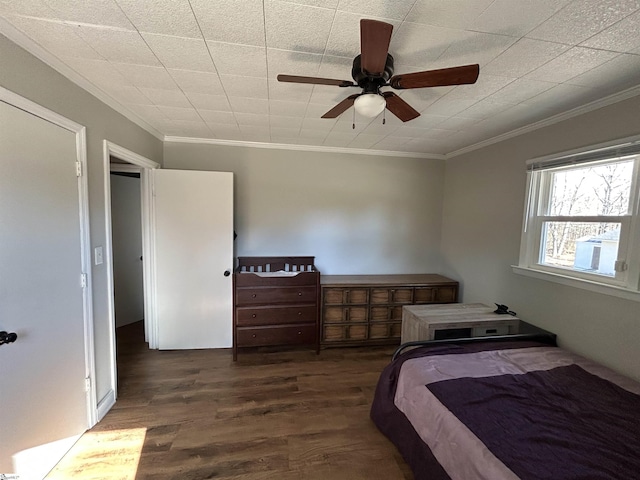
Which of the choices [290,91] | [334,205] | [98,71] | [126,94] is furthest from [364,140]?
[98,71]

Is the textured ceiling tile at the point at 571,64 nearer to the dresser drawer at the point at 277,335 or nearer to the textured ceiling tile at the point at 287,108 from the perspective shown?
the textured ceiling tile at the point at 287,108

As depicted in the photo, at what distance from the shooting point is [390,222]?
384 cm

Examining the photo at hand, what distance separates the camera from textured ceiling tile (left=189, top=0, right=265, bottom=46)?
120cm

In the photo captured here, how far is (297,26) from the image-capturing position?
132 centimetres

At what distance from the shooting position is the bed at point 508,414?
115 centimetres

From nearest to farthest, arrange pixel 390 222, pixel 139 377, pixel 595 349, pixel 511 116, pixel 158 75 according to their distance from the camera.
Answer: pixel 158 75, pixel 595 349, pixel 511 116, pixel 139 377, pixel 390 222

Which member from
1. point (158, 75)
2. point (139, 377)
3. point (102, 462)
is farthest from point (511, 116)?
point (139, 377)

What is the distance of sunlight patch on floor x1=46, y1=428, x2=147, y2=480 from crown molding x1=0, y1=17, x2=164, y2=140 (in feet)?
7.85

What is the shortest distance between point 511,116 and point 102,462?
3919 millimetres

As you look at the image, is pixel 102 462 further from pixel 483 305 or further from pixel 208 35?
pixel 483 305

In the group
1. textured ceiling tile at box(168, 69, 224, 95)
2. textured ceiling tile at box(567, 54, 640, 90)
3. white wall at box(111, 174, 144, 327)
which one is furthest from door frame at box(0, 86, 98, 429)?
textured ceiling tile at box(567, 54, 640, 90)

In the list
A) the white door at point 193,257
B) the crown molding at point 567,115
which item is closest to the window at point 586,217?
the crown molding at point 567,115

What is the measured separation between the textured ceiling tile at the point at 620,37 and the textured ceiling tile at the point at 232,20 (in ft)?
5.26

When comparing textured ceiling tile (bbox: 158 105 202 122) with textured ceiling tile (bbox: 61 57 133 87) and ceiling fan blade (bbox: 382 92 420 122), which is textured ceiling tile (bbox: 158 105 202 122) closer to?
textured ceiling tile (bbox: 61 57 133 87)
